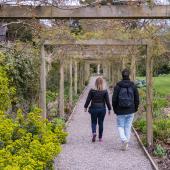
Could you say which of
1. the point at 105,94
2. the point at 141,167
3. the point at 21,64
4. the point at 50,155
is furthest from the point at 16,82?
the point at 50,155

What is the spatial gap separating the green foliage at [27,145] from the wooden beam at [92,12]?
1.49 metres

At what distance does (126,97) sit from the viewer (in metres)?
12.5

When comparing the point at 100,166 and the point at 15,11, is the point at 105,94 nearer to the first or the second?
the point at 100,166

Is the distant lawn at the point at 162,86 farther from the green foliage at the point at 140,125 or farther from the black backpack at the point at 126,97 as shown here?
the black backpack at the point at 126,97

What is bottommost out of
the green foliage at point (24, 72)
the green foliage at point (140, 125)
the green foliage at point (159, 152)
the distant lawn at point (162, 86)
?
the distant lawn at point (162, 86)

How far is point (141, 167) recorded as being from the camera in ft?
35.1

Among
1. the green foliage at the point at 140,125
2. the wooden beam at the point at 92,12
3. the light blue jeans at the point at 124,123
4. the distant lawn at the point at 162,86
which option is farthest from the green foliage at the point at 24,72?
the distant lawn at the point at 162,86

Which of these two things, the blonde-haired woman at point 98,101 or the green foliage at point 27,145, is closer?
the green foliage at point 27,145

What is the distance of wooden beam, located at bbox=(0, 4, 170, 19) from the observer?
27.5 ft

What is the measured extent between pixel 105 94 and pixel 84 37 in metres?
2.54

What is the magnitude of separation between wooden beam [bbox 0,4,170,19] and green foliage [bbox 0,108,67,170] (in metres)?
1.49

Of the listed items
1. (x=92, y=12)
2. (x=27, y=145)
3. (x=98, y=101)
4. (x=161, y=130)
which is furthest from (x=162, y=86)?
(x=27, y=145)

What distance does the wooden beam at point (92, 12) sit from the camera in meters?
8.38

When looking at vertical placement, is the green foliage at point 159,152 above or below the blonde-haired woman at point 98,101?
below
